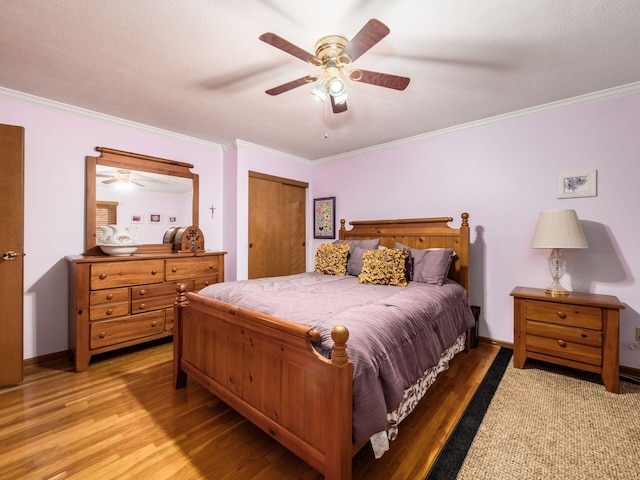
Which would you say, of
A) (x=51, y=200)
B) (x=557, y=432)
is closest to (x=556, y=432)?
(x=557, y=432)

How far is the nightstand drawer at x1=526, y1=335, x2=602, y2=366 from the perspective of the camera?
2.21 m

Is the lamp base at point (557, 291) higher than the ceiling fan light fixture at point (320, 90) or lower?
lower

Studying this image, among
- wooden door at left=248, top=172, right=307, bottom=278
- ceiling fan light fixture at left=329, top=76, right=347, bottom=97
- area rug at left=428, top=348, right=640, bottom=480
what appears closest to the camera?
area rug at left=428, top=348, right=640, bottom=480

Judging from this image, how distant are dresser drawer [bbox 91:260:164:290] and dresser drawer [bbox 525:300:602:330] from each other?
3.42 meters

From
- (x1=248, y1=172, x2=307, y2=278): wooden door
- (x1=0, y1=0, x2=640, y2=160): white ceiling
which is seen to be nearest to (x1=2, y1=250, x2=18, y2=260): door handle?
(x1=0, y1=0, x2=640, y2=160): white ceiling

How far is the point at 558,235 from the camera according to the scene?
235 centimetres

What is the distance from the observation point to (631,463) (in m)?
1.47

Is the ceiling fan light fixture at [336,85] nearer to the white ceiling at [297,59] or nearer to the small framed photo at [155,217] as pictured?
the white ceiling at [297,59]

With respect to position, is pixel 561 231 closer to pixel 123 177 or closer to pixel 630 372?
pixel 630 372

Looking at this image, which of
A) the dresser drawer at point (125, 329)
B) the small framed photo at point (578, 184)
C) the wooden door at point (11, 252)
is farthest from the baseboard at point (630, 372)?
the wooden door at point (11, 252)

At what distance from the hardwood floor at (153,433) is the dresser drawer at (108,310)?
0.47 metres

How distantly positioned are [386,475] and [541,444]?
910 mm

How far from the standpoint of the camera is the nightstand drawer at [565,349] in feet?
7.24

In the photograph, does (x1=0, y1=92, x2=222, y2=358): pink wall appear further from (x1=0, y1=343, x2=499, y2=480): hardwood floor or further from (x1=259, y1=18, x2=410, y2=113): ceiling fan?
(x1=259, y1=18, x2=410, y2=113): ceiling fan
